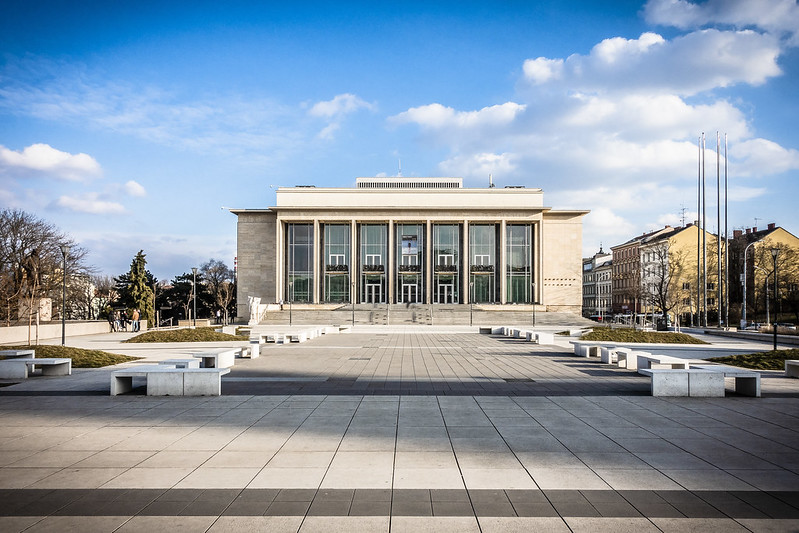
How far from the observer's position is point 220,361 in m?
16.5

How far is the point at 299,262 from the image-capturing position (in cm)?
7544

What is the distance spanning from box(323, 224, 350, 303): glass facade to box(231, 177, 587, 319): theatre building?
0.45ft

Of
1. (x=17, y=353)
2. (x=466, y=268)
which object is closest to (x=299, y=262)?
(x=466, y=268)

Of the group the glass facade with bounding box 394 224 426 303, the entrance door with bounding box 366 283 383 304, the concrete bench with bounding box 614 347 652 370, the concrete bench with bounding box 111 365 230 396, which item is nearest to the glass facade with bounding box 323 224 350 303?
the entrance door with bounding box 366 283 383 304

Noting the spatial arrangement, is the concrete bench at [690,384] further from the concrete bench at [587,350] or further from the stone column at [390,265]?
the stone column at [390,265]

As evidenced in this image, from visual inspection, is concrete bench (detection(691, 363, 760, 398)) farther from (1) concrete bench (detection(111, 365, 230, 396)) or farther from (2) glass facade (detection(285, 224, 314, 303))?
(2) glass facade (detection(285, 224, 314, 303))

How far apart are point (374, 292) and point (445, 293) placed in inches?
383

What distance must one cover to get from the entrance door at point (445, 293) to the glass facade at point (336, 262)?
1253 centimetres

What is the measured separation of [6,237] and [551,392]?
48.9m

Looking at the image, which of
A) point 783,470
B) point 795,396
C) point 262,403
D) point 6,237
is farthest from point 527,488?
point 6,237

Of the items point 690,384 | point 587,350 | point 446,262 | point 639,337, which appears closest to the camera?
point 690,384

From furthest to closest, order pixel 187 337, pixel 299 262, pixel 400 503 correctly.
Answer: pixel 299 262 < pixel 187 337 < pixel 400 503

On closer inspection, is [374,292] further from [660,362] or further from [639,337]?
[660,362]

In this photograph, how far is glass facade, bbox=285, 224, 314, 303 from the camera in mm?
74750
